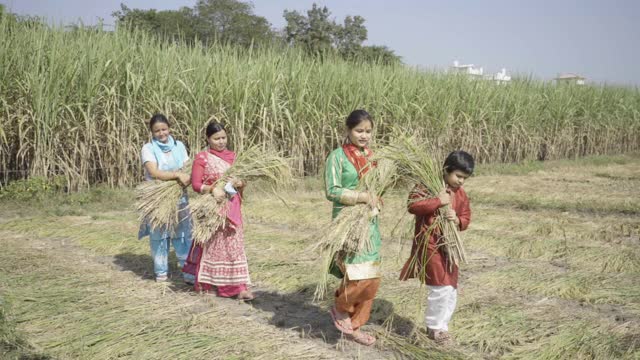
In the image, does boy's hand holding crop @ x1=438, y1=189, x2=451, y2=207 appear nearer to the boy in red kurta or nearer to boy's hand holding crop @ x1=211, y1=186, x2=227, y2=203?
the boy in red kurta

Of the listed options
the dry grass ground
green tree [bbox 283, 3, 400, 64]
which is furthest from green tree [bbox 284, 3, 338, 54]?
the dry grass ground

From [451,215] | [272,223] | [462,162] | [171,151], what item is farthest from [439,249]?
[272,223]

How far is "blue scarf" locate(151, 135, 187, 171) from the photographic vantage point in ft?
14.6

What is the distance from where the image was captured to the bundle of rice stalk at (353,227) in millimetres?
3104

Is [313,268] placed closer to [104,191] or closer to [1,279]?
[1,279]

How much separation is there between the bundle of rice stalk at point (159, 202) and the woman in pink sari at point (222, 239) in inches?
13.0

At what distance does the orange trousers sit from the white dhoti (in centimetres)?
34

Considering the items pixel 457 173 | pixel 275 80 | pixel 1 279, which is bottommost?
pixel 1 279

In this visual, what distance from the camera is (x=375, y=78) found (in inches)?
424

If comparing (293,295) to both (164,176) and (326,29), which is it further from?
(326,29)

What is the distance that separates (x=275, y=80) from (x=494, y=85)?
7.06 meters

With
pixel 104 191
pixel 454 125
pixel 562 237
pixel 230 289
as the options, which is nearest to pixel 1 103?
pixel 104 191

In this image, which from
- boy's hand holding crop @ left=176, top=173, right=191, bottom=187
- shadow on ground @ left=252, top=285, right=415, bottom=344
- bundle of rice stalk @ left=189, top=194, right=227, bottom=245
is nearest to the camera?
shadow on ground @ left=252, top=285, right=415, bottom=344

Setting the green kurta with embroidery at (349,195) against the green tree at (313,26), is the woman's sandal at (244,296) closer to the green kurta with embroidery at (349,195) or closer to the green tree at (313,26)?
the green kurta with embroidery at (349,195)
